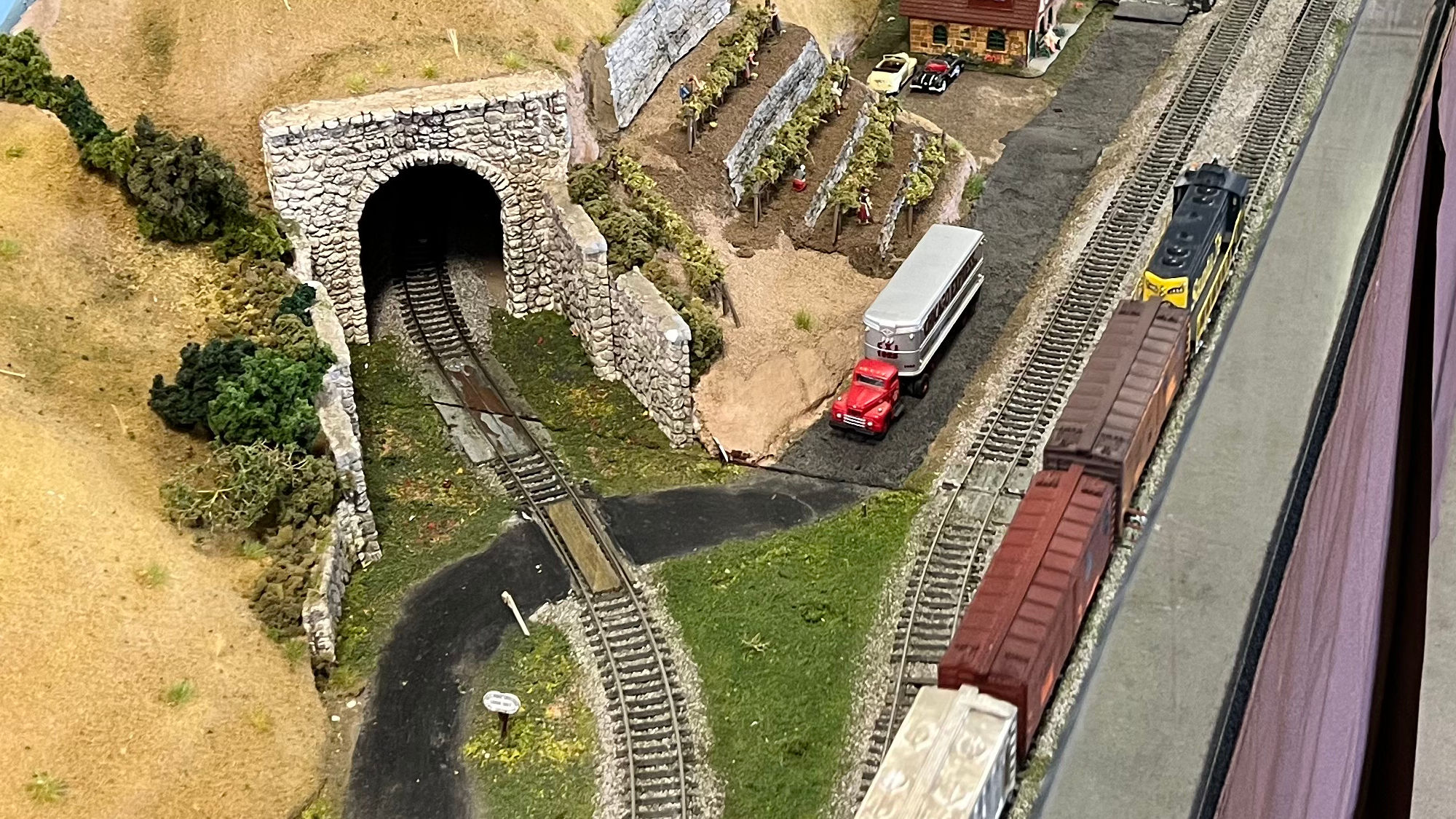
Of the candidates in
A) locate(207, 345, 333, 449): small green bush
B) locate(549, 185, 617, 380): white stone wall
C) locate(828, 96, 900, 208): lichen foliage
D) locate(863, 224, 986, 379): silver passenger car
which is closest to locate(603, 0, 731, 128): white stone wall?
locate(549, 185, 617, 380): white stone wall

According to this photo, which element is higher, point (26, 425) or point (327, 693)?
point (26, 425)

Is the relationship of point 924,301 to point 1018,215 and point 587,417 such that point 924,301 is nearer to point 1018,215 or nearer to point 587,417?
point 587,417

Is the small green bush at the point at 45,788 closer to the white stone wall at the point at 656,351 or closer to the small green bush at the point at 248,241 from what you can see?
the small green bush at the point at 248,241

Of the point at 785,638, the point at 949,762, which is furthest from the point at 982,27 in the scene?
the point at 949,762

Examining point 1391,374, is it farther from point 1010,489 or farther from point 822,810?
point 1010,489

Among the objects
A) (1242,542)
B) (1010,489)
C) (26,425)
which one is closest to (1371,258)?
(1242,542)
